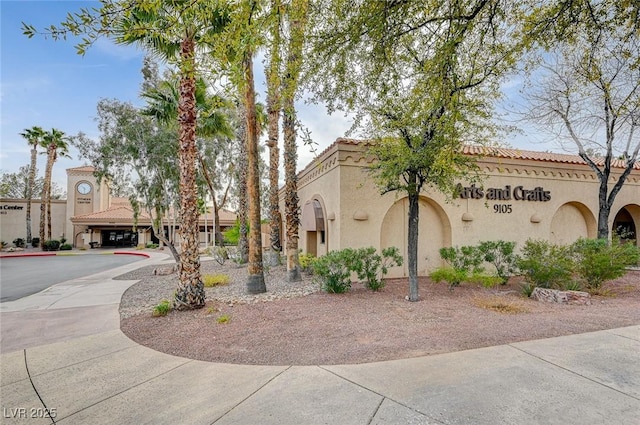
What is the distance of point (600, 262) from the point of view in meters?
8.91

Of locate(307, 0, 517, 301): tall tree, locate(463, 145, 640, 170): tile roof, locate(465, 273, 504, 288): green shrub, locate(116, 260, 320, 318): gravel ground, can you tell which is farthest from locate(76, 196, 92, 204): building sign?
locate(465, 273, 504, 288): green shrub

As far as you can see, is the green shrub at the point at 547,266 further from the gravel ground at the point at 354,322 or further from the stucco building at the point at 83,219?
the stucco building at the point at 83,219

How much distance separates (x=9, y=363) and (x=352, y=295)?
6991 millimetres

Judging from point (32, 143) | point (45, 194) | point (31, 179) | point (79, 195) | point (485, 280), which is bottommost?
point (485, 280)

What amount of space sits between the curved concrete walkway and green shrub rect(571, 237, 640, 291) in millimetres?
4423

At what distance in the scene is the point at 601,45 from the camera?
5355 mm

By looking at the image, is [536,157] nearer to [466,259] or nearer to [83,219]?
[466,259]

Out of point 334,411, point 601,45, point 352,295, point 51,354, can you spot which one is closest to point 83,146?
point 51,354

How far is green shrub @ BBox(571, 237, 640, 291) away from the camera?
8.91m

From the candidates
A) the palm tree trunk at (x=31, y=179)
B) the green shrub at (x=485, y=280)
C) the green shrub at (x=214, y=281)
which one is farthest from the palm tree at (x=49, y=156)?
the green shrub at (x=485, y=280)

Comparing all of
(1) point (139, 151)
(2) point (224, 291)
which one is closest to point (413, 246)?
(2) point (224, 291)

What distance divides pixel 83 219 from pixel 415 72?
41.9 metres

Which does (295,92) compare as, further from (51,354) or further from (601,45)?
(51,354)

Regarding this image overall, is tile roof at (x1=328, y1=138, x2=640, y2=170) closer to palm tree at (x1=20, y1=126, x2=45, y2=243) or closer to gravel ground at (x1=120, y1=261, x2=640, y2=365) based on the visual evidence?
gravel ground at (x1=120, y1=261, x2=640, y2=365)
